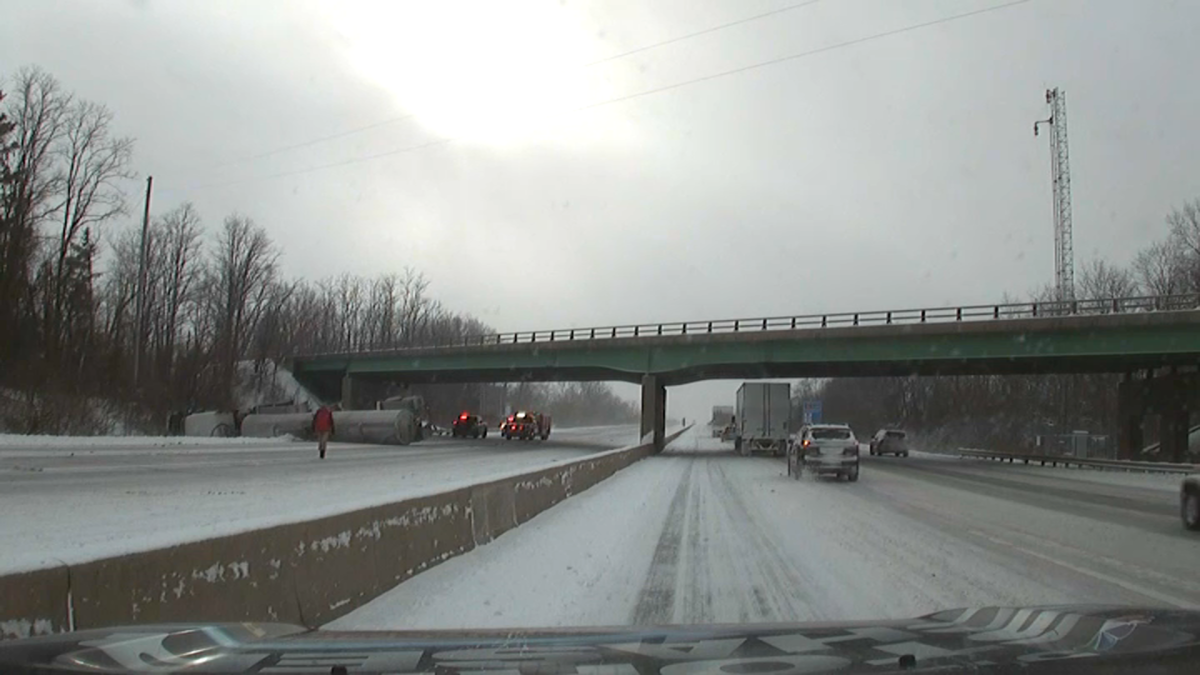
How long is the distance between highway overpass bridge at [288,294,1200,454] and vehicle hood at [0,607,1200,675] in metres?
40.5

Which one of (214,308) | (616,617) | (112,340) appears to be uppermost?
(214,308)

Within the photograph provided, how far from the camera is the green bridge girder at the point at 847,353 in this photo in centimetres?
4056

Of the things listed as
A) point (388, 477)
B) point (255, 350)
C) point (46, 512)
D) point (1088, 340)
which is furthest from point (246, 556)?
point (255, 350)

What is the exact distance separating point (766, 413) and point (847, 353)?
5703mm

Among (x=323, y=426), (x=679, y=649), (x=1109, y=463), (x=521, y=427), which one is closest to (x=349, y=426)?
(x=323, y=426)

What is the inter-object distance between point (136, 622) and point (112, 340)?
54932mm

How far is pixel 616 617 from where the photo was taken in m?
8.12

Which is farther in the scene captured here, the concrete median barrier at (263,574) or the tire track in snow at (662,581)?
the tire track in snow at (662,581)

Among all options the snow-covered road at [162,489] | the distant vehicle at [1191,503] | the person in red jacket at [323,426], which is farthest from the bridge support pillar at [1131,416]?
the person in red jacket at [323,426]

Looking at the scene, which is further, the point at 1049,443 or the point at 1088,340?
the point at 1049,443

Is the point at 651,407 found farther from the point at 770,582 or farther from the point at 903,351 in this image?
the point at 770,582

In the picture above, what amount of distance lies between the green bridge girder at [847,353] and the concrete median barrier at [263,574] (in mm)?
37605

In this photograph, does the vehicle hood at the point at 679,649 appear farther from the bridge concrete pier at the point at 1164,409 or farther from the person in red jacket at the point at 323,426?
the bridge concrete pier at the point at 1164,409

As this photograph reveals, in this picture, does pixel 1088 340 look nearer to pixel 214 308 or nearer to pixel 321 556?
pixel 321 556
